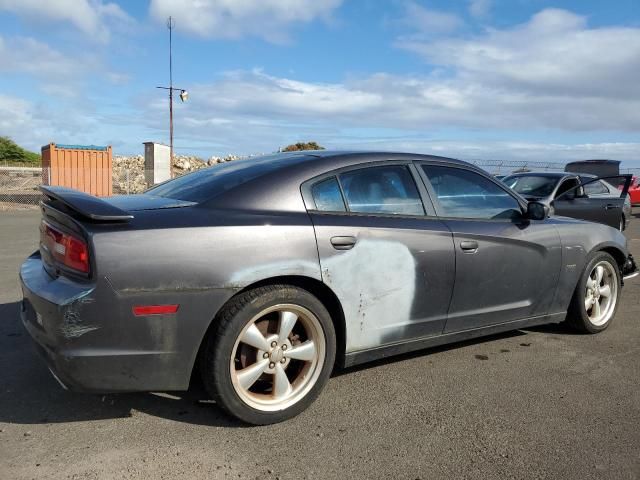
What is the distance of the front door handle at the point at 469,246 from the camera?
3773mm

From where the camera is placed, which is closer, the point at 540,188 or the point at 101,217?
the point at 101,217

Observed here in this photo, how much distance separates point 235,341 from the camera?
9.63 feet

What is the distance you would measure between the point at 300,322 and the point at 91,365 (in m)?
1.13

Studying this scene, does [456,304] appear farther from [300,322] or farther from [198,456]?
[198,456]

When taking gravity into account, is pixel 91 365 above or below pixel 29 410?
above

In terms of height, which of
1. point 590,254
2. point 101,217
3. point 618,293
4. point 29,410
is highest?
point 101,217

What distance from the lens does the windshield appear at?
363 inches

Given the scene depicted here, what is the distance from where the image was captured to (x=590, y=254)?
184 inches

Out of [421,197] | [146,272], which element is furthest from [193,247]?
[421,197]

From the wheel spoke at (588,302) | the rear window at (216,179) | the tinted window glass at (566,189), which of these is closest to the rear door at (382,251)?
the rear window at (216,179)

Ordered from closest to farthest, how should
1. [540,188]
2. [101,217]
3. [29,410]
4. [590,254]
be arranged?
1. [101,217]
2. [29,410]
3. [590,254]
4. [540,188]

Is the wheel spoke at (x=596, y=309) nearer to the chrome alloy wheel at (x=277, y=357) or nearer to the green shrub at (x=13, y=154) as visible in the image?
the chrome alloy wheel at (x=277, y=357)

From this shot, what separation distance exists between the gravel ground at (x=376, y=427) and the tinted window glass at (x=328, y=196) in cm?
117

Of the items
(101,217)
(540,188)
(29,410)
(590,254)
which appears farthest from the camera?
(540,188)
